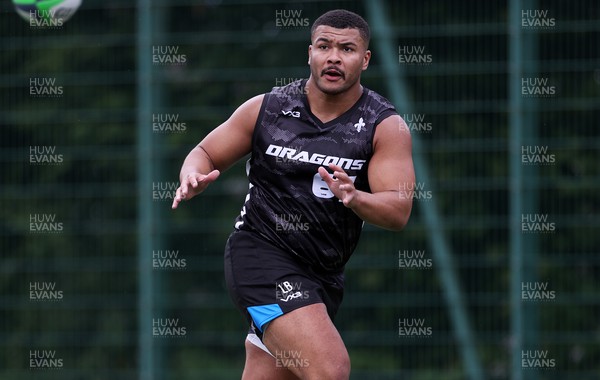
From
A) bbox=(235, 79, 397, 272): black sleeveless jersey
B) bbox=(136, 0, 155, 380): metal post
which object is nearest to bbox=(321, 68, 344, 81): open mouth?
bbox=(235, 79, 397, 272): black sleeveless jersey

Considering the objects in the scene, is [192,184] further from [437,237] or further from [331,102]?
[437,237]

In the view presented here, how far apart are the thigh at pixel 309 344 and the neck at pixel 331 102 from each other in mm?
894

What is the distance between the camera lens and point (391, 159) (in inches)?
204

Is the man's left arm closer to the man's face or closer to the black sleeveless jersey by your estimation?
the black sleeveless jersey

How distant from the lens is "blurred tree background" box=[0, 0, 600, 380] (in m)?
8.39

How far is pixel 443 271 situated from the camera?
8461mm

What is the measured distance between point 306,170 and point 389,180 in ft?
1.30

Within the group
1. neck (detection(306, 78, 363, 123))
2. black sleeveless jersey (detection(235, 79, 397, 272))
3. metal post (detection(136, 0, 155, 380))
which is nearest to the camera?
black sleeveless jersey (detection(235, 79, 397, 272))

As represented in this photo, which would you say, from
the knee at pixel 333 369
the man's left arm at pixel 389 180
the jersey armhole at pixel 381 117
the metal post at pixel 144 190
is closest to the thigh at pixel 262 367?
the knee at pixel 333 369

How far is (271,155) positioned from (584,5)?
401cm

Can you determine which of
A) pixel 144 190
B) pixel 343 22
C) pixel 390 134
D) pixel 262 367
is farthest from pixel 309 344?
pixel 144 190

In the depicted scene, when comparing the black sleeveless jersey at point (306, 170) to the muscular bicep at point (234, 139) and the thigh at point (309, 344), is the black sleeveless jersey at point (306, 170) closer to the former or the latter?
the muscular bicep at point (234, 139)

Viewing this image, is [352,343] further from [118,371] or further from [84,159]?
[84,159]

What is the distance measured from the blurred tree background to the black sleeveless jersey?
3206mm
